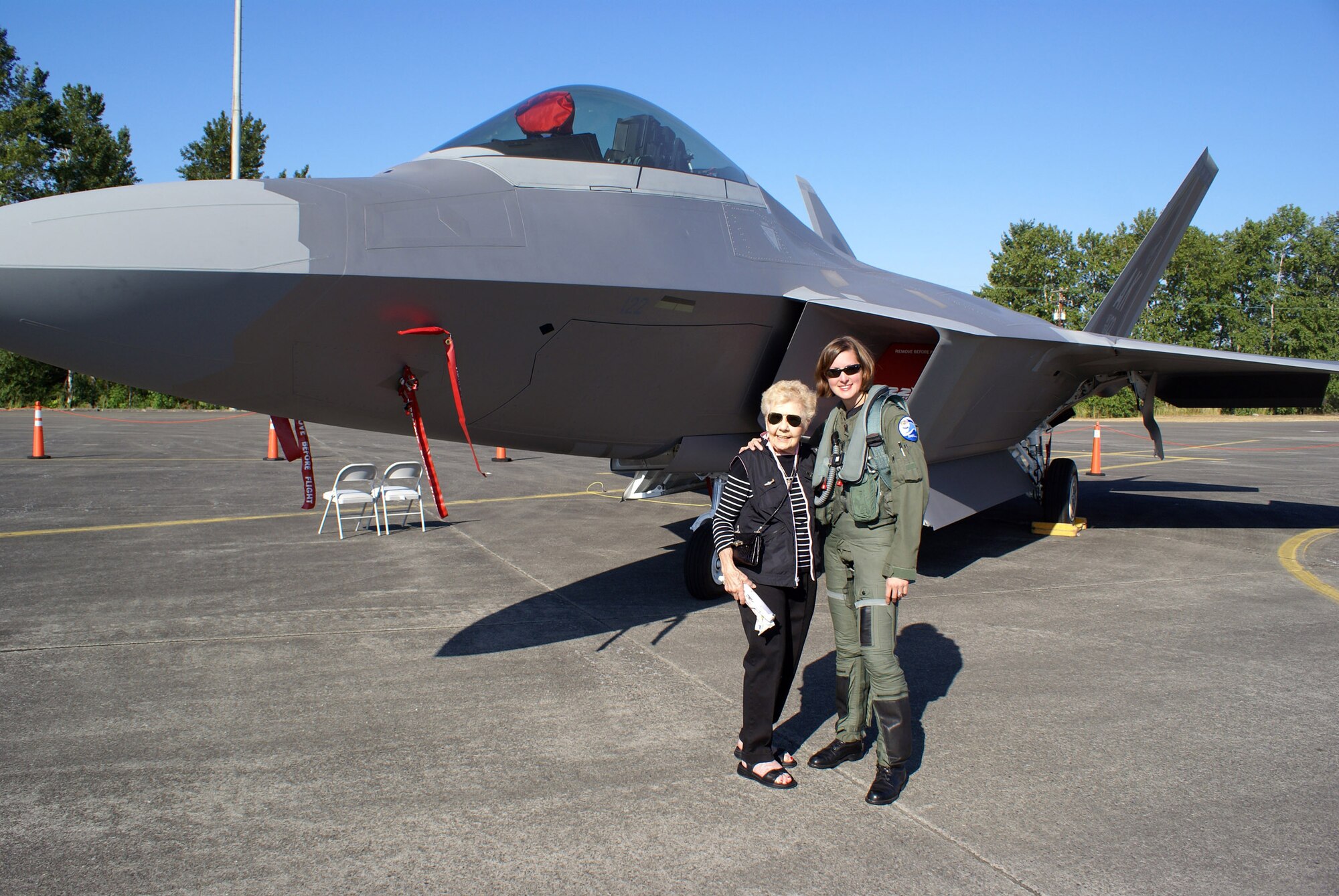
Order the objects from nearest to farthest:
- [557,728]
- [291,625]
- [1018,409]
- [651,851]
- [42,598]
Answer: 1. [651,851]
2. [557,728]
3. [291,625]
4. [42,598]
5. [1018,409]

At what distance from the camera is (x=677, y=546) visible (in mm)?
8336

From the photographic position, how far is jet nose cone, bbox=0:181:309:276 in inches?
127

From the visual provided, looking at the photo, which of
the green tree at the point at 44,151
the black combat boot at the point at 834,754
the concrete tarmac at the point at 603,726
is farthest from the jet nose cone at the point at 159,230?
the green tree at the point at 44,151

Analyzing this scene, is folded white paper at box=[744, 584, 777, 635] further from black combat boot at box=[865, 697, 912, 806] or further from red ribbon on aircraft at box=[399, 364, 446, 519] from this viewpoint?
red ribbon on aircraft at box=[399, 364, 446, 519]

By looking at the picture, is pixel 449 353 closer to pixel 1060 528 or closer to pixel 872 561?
pixel 872 561

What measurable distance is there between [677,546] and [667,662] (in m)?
3.65

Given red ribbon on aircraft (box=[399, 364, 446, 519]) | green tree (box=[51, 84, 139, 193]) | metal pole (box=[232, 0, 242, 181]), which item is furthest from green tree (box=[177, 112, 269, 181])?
red ribbon on aircraft (box=[399, 364, 446, 519])

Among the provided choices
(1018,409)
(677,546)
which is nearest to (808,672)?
(677,546)

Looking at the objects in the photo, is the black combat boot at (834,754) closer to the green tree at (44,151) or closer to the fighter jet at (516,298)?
the fighter jet at (516,298)

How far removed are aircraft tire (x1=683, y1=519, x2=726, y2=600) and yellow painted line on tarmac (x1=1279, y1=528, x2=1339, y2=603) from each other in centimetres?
465

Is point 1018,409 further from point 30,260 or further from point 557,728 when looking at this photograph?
point 30,260

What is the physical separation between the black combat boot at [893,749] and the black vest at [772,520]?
596mm

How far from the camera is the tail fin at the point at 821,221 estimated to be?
348 inches

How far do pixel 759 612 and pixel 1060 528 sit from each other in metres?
7.70
